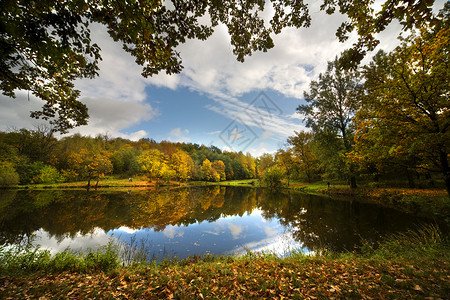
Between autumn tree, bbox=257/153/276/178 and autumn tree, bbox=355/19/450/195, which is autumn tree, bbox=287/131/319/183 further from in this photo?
autumn tree, bbox=355/19/450/195

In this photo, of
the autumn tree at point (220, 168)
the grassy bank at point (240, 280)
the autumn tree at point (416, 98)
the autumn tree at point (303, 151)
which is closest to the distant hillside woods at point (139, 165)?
the autumn tree at point (303, 151)

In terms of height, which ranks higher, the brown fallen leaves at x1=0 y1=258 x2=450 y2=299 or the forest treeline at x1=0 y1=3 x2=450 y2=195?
the forest treeline at x1=0 y1=3 x2=450 y2=195

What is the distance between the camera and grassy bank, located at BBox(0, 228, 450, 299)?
2896 mm

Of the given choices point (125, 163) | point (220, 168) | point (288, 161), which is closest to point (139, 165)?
point (125, 163)

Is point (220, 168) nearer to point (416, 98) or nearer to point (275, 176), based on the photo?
point (275, 176)

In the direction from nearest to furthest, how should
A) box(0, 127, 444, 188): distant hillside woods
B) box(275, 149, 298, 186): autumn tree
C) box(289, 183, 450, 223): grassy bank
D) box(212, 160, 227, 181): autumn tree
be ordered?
1. box(289, 183, 450, 223): grassy bank
2. box(0, 127, 444, 188): distant hillside woods
3. box(275, 149, 298, 186): autumn tree
4. box(212, 160, 227, 181): autumn tree

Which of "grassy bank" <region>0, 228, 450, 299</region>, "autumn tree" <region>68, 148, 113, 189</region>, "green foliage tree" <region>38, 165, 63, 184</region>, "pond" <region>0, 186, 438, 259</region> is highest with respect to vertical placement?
"autumn tree" <region>68, 148, 113, 189</region>

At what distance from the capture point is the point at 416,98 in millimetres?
4949

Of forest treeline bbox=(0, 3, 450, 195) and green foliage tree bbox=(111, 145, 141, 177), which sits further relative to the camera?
green foliage tree bbox=(111, 145, 141, 177)

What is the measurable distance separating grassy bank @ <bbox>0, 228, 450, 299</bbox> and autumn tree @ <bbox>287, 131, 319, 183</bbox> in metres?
27.3

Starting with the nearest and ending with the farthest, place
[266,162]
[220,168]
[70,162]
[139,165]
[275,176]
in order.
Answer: [70,162] < [275,176] < [139,165] < [266,162] < [220,168]

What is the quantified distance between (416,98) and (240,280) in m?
7.68

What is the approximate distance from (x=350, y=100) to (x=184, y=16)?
7067mm

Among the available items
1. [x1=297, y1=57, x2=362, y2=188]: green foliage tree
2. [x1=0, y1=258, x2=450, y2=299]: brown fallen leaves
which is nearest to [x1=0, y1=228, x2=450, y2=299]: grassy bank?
[x1=0, y1=258, x2=450, y2=299]: brown fallen leaves
